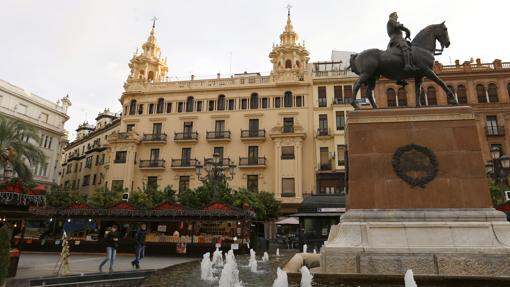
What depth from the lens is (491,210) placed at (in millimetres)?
8539

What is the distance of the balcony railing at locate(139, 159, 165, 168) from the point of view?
39.8 metres

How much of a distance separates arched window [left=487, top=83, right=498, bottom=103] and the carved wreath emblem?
1298 inches

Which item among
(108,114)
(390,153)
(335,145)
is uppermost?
(108,114)

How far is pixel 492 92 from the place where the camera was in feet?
118

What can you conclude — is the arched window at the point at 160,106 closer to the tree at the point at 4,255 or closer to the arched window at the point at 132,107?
the arched window at the point at 132,107

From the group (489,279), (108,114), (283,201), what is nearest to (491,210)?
(489,279)

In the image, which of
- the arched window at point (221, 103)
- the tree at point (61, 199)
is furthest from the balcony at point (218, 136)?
the tree at point (61, 199)

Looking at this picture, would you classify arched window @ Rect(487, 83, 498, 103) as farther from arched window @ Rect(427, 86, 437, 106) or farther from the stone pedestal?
the stone pedestal

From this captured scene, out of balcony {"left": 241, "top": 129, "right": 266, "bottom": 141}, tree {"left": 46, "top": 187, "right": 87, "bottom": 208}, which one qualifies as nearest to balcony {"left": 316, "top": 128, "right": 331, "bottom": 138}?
balcony {"left": 241, "top": 129, "right": 266, "bottom": 141}

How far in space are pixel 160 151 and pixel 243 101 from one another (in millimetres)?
11396

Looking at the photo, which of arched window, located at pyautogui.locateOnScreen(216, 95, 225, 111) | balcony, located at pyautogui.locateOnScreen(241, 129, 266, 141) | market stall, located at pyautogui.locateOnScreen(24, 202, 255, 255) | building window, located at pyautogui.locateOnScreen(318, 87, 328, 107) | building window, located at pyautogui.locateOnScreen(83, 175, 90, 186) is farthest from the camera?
building window, located at pyautogui.locateOnScreen(83, 175, 90, 186)

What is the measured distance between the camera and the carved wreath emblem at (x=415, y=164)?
359 inches

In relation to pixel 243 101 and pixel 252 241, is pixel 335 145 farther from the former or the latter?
pixel 252 241

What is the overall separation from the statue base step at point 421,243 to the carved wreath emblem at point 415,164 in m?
0.82
